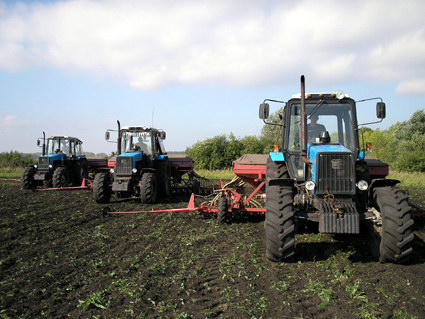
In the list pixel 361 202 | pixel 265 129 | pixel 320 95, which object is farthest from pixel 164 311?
pixel 265 129

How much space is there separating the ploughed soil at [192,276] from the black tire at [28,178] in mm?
8528

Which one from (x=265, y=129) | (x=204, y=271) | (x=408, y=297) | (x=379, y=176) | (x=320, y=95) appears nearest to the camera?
(x=408, y=297)

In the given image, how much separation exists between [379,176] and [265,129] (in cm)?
3300

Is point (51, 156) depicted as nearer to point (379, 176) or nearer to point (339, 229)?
point (379, 176)

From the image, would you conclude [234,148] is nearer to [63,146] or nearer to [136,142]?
[63,146]

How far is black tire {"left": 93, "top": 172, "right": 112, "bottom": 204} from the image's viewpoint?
39.0 feet

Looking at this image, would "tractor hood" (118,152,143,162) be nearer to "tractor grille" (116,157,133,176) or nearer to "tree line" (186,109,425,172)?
"tractor grille" (116,157,133,176)

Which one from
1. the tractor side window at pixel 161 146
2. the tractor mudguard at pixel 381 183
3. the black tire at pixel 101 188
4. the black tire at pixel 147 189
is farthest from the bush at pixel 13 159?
the tractor mudguard at pixel 381 183

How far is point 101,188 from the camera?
11.9 metres

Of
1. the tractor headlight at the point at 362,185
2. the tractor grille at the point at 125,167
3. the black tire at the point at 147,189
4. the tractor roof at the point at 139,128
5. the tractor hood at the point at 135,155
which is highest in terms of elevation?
the tractor roof at the point at 139,128

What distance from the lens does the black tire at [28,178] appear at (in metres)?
16.4

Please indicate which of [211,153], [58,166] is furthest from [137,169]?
[211,153]

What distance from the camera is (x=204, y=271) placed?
5328 mm

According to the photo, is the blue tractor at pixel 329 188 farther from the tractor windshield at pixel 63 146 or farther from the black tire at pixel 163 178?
the tractor windshield at pixel 63 146
